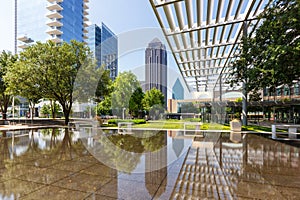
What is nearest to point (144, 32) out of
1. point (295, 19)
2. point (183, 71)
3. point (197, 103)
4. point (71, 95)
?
point (295, 19)

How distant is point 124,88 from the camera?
21.7 meters

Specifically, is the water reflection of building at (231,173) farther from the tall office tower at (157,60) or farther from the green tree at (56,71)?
the green tree at (56,71)

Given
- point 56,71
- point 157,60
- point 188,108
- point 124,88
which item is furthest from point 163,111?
point 56,71

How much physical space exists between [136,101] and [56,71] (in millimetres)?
10523

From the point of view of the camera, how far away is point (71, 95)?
1831 cm

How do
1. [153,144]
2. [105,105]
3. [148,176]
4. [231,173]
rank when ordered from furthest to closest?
[105,105], [153,144], [231,173], [148,176]

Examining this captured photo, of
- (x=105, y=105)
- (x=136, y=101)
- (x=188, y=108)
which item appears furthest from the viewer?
(x=105, y=105)

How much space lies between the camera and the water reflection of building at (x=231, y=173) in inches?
139

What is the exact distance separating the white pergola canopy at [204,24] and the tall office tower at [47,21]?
5442 centimetres

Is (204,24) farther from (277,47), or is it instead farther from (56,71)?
(56,71)

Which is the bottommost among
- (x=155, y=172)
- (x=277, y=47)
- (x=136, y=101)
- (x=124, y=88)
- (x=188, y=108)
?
(x=155, y=172)

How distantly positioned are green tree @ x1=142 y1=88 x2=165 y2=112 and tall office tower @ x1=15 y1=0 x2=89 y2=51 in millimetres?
45986

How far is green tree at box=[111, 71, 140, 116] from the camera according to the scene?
20359 millimetres

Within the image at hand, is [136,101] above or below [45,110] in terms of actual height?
above
